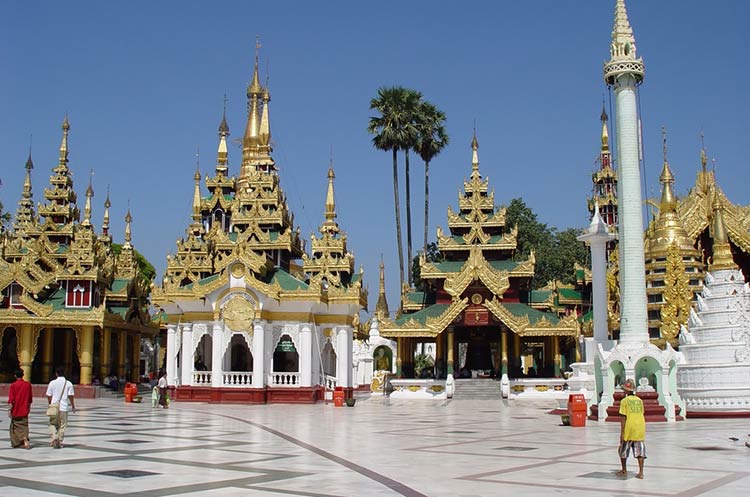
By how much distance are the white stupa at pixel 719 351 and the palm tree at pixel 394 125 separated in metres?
28.2

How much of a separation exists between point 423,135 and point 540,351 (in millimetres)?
15706

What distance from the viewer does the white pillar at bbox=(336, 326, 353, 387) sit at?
39.7 metres

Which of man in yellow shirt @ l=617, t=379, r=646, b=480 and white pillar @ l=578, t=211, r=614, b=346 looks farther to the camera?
white pillar @ l=578, t=211, r=614, b=346

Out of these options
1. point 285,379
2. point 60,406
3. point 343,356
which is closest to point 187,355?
point 285,379

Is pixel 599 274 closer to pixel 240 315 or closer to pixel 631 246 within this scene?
pixel 631 246

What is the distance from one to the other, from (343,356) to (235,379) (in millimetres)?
5310

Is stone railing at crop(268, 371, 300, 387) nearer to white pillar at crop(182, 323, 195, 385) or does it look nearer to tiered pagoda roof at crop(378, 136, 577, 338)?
white pillar at crop(182, 323, 195, 385)

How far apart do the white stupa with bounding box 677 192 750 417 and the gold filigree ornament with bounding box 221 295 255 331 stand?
1660 centimetres

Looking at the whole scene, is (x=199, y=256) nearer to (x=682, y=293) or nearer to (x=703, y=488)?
(x=682, y=293)

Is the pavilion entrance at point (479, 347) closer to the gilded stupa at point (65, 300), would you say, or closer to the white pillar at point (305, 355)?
the white pillar at point (305, 355)

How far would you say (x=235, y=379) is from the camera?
120 ft

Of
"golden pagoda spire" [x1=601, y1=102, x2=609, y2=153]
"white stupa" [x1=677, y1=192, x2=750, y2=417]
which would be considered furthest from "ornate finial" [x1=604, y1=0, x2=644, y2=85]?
"golden pagoda spire" [x1=601, y1=102, x2=609, y2=153]

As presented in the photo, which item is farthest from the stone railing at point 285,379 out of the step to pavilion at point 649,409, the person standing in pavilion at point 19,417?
the person standing in pavilion at point 19,417

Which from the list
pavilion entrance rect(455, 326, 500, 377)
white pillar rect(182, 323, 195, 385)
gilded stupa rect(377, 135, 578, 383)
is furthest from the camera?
pavilion entrance rect(455, 326, 500, 377)
